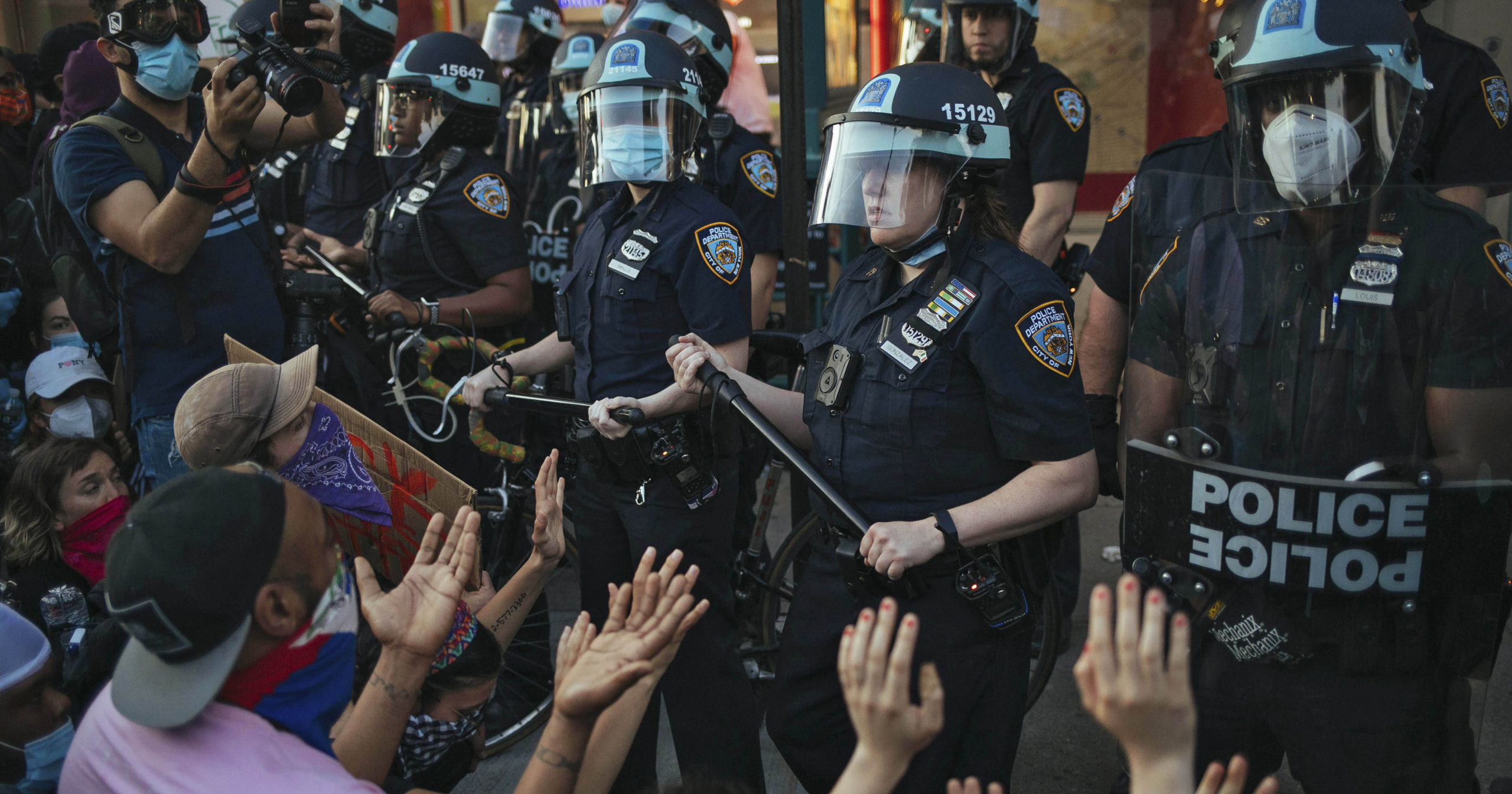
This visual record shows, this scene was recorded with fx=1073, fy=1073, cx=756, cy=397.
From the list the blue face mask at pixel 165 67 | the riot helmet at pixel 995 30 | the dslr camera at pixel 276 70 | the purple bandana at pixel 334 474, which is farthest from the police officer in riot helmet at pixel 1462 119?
the blue face mask at pixel 165 67

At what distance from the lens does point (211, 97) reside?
118 inches

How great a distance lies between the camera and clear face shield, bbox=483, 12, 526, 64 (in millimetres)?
6090

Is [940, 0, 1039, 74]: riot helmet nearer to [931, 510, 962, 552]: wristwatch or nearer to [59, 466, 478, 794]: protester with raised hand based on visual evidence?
[931, 510, 962, 552]: wristwatch

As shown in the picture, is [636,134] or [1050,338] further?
[636,134]

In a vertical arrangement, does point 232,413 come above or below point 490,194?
below

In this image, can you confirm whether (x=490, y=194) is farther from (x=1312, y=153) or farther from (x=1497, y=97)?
(x=1497, y=97)

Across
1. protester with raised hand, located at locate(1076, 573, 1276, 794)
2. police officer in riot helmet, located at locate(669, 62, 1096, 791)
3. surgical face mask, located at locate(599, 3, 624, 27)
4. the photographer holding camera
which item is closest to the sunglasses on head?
the photographer holding camera

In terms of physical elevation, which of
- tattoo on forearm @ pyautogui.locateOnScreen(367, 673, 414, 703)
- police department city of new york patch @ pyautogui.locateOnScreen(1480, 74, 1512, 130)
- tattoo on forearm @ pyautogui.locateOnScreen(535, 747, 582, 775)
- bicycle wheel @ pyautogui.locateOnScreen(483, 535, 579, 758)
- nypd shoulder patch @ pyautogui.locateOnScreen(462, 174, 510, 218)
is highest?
police department city of new york patch @ pyautogui.locateOnScreen(1480, 74, 1512, 130)

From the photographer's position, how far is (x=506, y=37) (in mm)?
6082

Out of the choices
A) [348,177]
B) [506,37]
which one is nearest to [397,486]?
[348,177]

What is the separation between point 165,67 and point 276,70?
0.39m

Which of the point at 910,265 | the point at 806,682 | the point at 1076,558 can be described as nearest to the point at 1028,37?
the point at 1076,558

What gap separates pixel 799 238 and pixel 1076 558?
65.4 inches

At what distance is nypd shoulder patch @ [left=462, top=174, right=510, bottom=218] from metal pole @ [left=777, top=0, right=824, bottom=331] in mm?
1129
